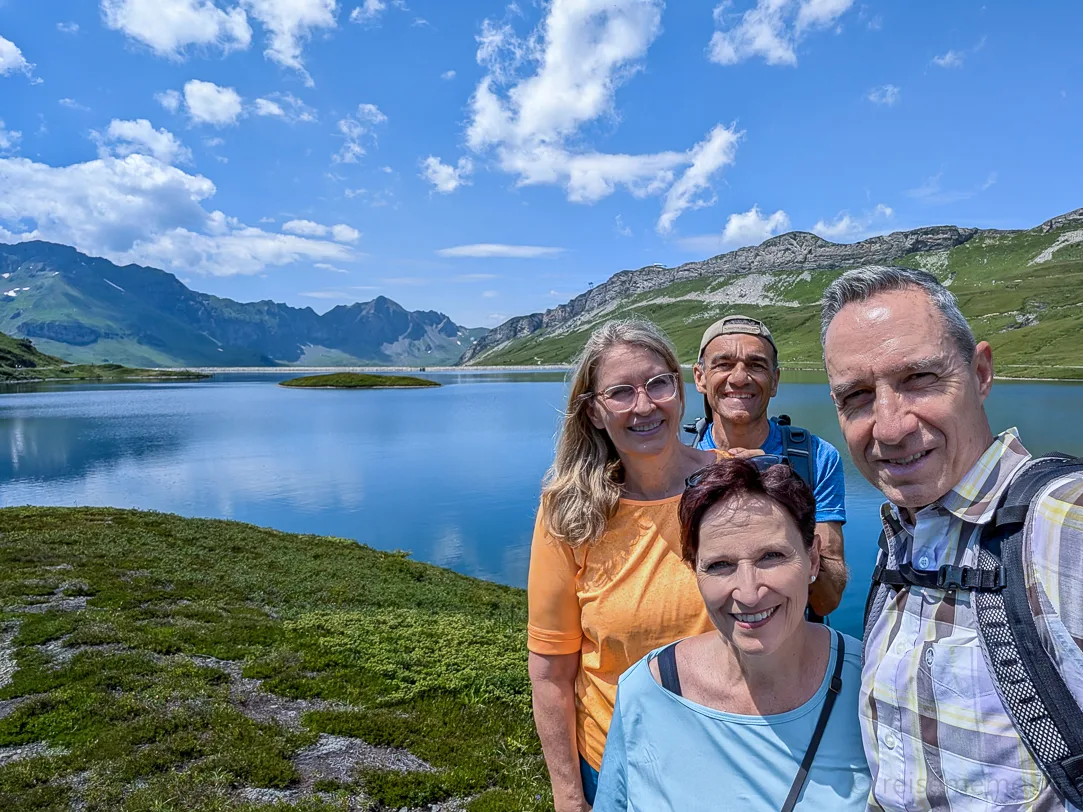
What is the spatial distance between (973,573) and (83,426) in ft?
291

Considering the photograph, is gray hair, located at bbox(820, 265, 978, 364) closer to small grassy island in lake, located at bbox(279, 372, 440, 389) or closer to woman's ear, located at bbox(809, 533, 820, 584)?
woman's ear, located at bbox(809, 533, 820, 584)

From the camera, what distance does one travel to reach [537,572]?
3.61 meters

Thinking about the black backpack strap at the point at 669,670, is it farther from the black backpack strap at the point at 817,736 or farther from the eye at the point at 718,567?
the black backpack strap at the point at 817,736

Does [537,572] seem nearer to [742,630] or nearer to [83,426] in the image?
[742,630]

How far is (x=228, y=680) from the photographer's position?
32.8 feet

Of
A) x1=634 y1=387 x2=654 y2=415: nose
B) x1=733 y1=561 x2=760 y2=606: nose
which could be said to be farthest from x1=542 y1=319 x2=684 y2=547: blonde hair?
x1=733 y1=561 x2=760 y2=606: nose

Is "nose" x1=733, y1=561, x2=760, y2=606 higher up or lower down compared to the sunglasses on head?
lower down

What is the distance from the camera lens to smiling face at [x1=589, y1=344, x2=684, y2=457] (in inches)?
142

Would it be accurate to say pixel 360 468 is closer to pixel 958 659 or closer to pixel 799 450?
pixel 799 450

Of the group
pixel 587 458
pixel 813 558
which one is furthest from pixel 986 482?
pixel 587 458

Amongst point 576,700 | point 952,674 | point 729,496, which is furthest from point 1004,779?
point 576,700

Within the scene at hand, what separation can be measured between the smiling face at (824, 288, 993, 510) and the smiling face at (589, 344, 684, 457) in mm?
1170

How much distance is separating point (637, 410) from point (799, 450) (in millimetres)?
1647

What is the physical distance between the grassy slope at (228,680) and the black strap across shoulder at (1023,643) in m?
6.55
